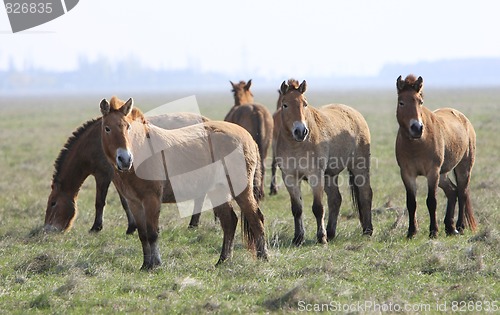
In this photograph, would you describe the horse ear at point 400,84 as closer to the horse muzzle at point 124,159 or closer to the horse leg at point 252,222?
the horse leg at point 252,222

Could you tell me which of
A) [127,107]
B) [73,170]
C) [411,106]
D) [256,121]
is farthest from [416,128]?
[256,121]

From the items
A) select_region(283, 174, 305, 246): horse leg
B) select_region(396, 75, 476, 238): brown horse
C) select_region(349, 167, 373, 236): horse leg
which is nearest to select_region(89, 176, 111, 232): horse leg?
select_region(283, 174, 305, 246): horse leg

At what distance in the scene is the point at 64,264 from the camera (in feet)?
27.2

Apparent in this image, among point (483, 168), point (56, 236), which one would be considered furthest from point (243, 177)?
point (483, 168)

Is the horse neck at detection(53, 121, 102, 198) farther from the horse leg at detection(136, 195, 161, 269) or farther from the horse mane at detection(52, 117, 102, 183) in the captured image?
the horse leg at detection(136, 195, 161, 269)

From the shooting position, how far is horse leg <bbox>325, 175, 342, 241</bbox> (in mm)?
10070

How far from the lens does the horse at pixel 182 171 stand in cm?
782

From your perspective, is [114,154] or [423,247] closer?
[114,154]

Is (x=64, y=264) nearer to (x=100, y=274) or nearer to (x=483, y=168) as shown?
(x=100, y=274)

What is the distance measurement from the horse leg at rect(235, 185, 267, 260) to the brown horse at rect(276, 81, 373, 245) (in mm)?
1183

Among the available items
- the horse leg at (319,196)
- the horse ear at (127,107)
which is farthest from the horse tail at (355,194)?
the horse ear at (127,107)

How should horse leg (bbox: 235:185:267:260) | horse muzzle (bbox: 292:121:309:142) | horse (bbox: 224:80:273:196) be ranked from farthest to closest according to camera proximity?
horse (bbox: 224:80:273:196) < horse muzzle (bbox: 292:121:309:142) < horse leg (bbox: 235:185:267:260)

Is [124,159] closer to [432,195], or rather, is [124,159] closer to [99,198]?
[99,198]

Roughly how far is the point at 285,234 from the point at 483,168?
8847mm
